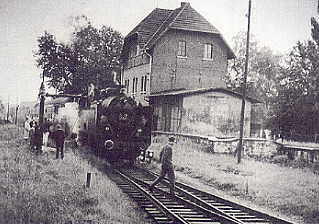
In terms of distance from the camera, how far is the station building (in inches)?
340

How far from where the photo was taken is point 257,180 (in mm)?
8336

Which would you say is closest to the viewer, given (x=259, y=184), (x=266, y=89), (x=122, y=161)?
(x=259, y=184)

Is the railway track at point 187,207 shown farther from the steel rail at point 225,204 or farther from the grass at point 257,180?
the grass at point 257,180

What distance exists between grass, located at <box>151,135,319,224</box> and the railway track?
70cm

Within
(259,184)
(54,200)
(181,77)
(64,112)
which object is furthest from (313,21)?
(64,112)

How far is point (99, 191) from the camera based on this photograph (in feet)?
20.9

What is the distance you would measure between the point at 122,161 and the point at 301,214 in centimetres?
528

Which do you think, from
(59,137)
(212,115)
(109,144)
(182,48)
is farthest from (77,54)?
(212,115)

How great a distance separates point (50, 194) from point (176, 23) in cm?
537

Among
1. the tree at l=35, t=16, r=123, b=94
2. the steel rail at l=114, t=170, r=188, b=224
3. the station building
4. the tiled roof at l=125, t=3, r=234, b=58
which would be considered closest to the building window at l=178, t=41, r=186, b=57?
the station building

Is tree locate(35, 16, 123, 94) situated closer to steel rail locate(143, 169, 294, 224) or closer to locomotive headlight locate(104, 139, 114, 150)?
locomotive headlight locate(104, 139, 114, 150)

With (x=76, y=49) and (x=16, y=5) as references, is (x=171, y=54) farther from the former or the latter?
(x=16, y=5)

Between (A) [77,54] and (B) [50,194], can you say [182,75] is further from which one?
(B) [50,194]

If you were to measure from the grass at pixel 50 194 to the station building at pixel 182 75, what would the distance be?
10.4ft
